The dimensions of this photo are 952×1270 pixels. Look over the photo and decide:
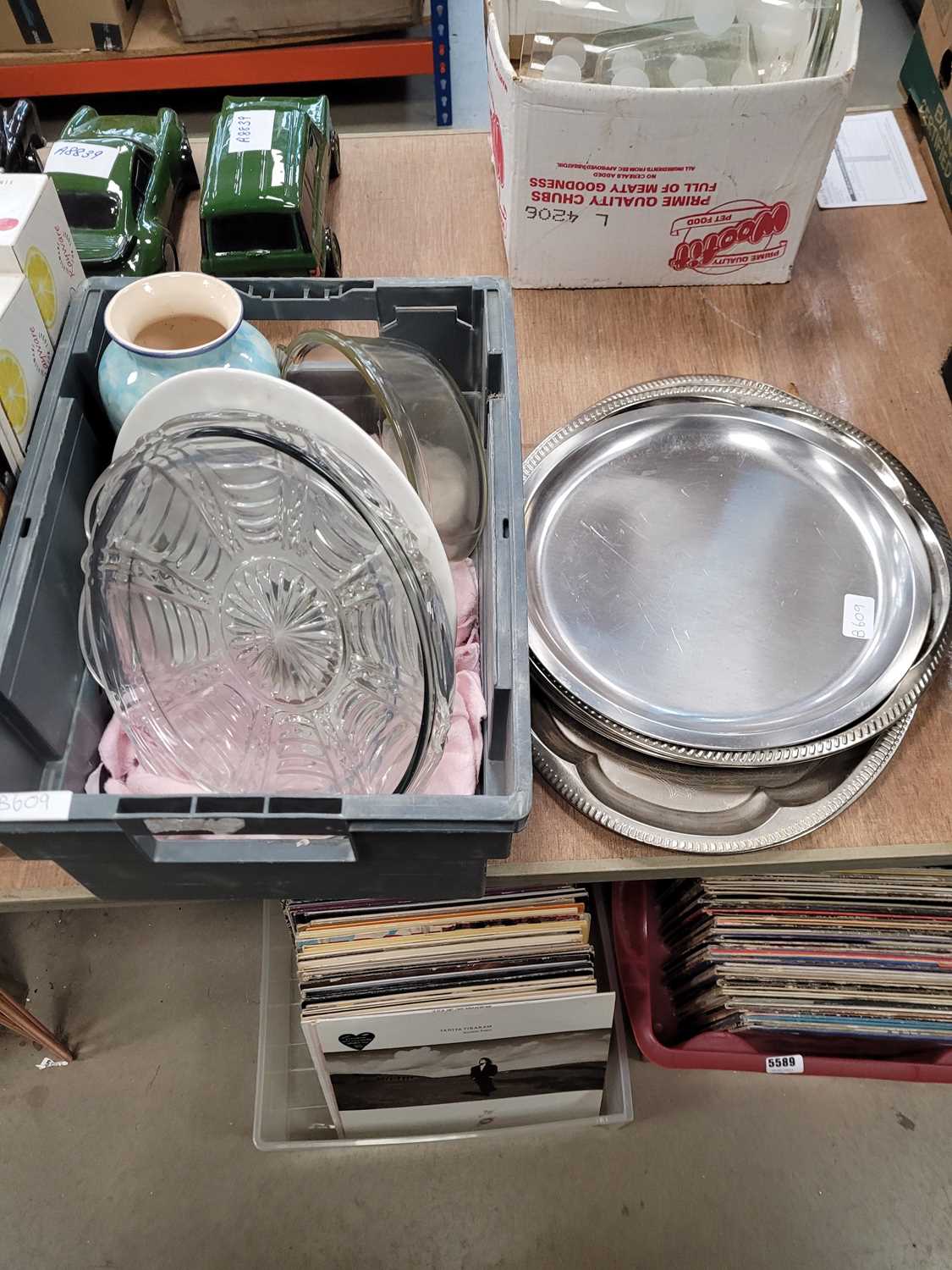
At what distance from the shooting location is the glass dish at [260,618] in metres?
0.67

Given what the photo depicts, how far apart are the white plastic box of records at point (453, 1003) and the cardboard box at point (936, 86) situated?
1032 mm

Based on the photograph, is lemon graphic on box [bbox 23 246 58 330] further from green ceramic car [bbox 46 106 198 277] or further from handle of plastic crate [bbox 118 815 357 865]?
handle of plastic crate [bbox 118 815 357 865]

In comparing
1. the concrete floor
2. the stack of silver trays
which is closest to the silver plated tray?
the stack of silver trays

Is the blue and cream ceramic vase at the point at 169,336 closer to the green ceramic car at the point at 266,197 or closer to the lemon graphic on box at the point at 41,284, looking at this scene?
the lemon graphic on box at the point at 41,284

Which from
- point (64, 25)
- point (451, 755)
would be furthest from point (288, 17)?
point (451, 755)

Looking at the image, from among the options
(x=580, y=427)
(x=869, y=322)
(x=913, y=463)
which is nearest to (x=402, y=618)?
(x=580, y=427)

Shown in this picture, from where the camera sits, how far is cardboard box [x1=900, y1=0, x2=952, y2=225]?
122 centimetres

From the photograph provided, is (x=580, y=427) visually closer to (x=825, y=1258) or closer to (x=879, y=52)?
(x=825, y=1258)

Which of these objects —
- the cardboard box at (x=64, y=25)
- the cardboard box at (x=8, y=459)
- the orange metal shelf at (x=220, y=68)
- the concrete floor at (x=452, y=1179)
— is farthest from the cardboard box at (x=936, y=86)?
the cardboard box at (x=64, y=25)

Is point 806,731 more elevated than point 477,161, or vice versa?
point 477,161

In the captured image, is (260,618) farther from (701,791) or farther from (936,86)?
(936,86)

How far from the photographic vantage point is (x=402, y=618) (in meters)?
0.67

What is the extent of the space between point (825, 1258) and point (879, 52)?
2.94 m

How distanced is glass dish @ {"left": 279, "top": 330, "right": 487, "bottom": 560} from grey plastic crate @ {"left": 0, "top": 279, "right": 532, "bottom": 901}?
1.1 inches
